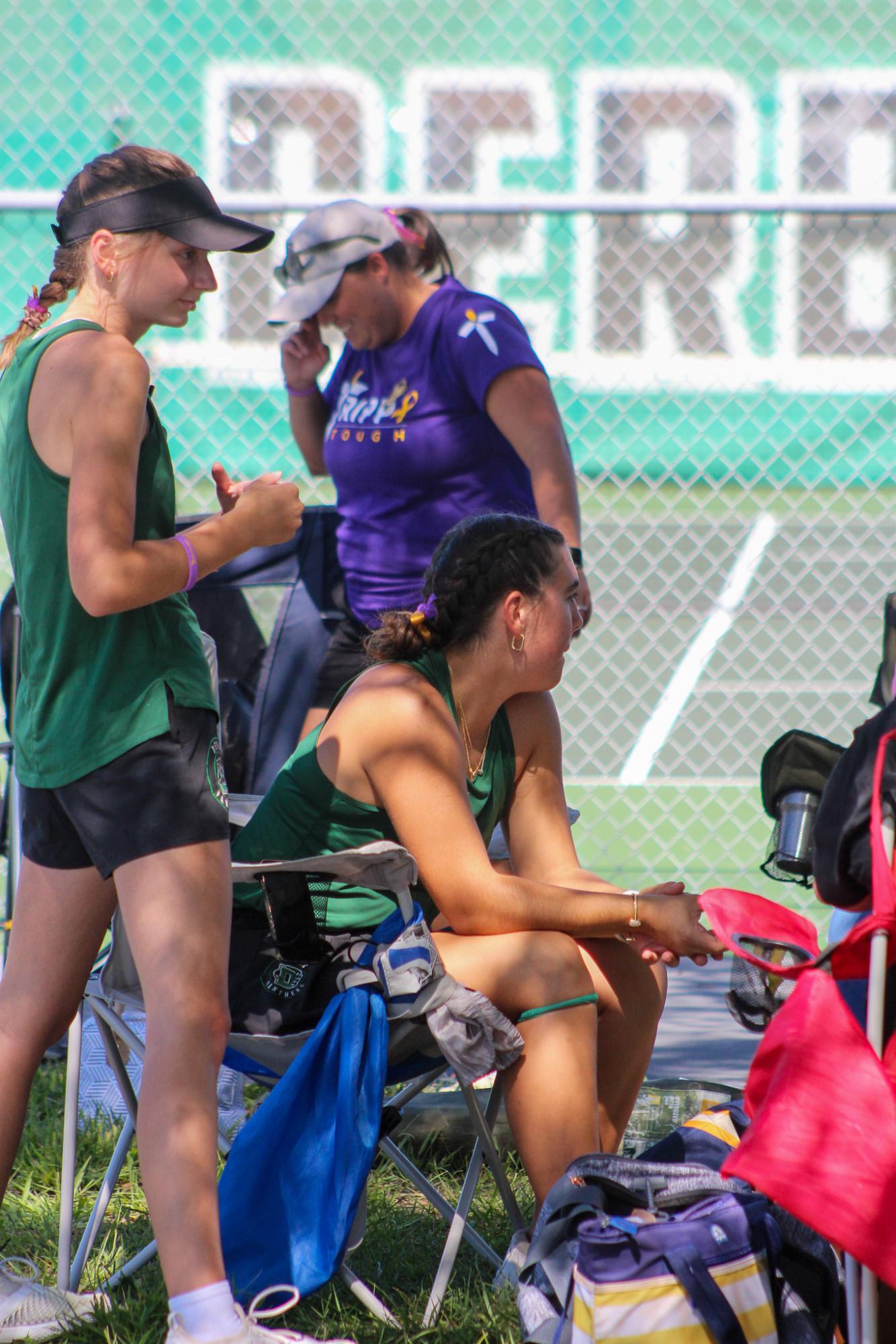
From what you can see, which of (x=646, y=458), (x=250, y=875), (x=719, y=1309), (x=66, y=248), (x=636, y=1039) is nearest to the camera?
(x=719, y=1309)

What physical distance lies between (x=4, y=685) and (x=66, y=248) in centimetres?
142

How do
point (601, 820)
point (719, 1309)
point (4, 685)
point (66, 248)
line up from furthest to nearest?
point (601, 820) → point (4, 685) → point (66, 248) → point (719, 1309)

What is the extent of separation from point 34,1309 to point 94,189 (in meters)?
Result: 1.70

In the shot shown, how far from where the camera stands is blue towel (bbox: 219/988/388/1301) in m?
2.21

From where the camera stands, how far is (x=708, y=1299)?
1892 mm

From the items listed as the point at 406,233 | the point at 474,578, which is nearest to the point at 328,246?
the point at 406,233

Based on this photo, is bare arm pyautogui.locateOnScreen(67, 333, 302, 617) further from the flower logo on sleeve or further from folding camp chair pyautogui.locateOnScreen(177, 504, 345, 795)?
folding camp chair pyautogui.locateOnScreen(177, 504, 345, 795)

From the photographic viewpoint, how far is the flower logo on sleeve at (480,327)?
11.1ft

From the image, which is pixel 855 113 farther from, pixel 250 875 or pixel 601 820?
pixel 250 875

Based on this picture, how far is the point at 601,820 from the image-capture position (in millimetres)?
5805

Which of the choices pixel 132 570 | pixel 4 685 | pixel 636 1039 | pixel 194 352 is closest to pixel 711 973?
pixel 636 1039

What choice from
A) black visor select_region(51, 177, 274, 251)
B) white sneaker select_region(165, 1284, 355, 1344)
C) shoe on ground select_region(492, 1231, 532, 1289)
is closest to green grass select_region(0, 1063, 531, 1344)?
shoe on ground select_region(492, 1231, 532, 1289)

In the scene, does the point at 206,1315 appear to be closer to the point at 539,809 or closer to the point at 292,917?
the point at 292,917

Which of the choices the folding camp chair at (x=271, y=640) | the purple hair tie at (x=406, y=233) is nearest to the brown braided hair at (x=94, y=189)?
the purple hair tie at (x=406, y=233)
